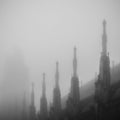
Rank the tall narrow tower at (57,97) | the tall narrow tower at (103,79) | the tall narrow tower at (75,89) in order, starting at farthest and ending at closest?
the tall narrow tower at (57,97) < the tall narrow tower at (75,89) < the tall narrow tower at (103,79)

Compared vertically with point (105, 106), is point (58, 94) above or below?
above

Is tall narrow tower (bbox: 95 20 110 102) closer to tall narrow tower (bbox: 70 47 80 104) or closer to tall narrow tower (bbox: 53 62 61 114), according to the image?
tall narrow tower (bbox: 70 47 80 104)

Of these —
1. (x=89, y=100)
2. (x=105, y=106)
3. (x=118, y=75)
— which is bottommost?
(x=105, y=106)

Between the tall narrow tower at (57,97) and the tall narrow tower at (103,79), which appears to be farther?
the tall narrow tower at (57,97)

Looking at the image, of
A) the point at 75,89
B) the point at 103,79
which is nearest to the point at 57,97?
the point at 75,89

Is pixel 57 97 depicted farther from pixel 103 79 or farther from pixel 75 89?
pixel 103 79

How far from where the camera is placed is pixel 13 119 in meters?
100

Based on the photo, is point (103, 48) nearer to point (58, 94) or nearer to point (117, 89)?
point (117, 89)

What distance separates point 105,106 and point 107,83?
10.5ft

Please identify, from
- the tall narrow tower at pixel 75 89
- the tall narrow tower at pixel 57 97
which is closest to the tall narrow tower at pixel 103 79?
the tall narrow tower at pixel 75 89

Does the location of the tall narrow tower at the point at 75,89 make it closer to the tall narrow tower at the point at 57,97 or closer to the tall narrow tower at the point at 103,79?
the tall narrow tower at the point at 57,97

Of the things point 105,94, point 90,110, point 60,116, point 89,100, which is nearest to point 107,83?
point 105,94

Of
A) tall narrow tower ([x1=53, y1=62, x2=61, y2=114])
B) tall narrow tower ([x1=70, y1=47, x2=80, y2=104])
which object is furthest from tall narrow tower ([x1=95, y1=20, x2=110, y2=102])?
tall narrow tower ([x1=53, y1=62, x2=61, y2=114])

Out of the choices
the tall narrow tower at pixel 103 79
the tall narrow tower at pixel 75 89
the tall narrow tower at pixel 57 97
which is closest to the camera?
the tall narrow tower at pixel 103 79
